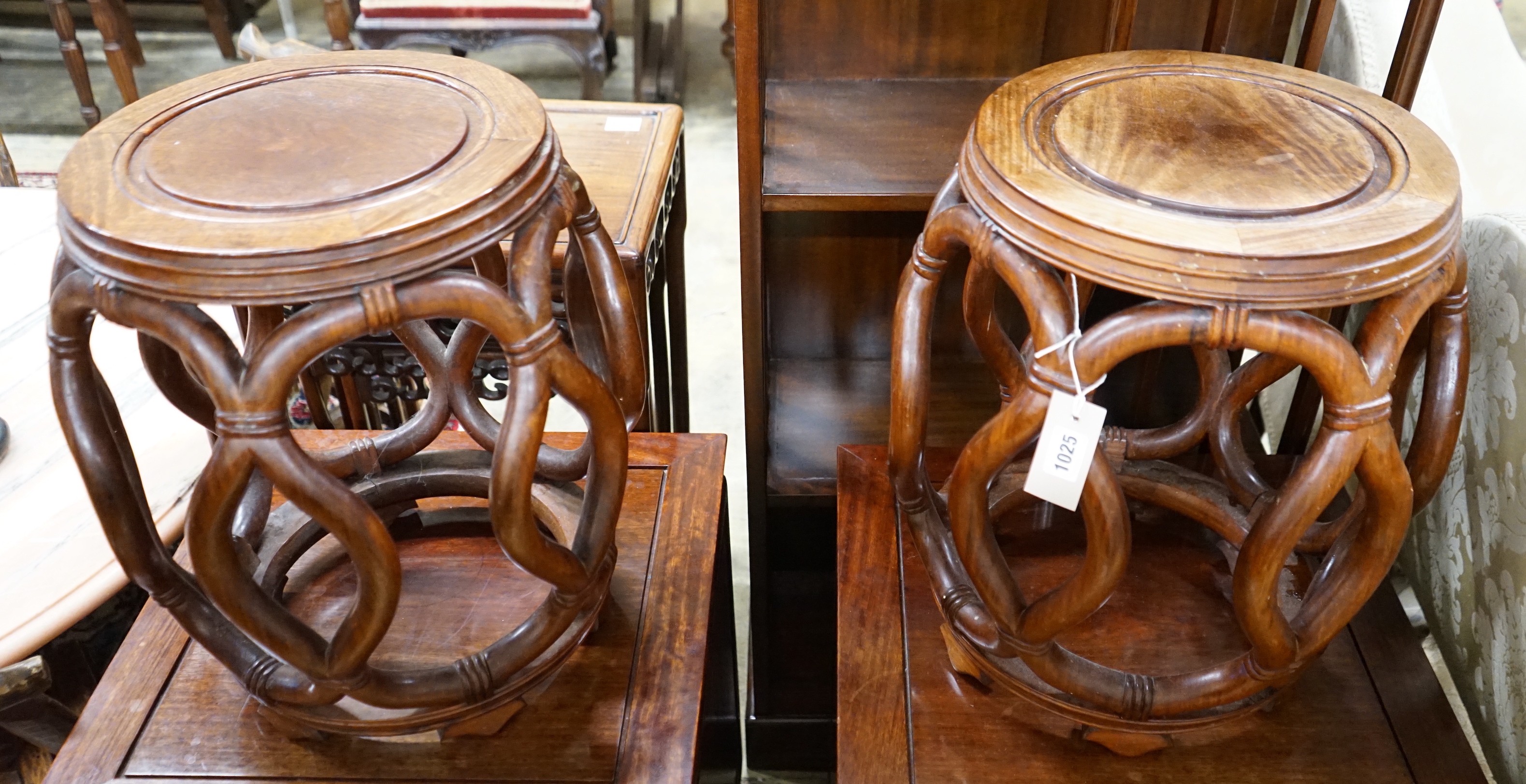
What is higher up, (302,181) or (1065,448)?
(302,181)

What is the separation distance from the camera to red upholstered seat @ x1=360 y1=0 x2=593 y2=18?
2.82 meters

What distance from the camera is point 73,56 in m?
A: 2.95

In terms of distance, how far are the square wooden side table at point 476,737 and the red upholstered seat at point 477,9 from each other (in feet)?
7.09

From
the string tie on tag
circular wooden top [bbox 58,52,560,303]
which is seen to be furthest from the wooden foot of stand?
the string tie on tag

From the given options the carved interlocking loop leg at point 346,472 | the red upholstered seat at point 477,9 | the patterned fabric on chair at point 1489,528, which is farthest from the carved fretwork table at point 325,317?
the red upholstered seat at point 477,9

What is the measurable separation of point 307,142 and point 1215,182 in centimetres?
61

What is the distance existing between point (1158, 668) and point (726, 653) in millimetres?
515

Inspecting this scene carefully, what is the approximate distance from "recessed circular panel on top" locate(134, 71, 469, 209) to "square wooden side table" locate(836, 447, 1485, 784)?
1.71 feet

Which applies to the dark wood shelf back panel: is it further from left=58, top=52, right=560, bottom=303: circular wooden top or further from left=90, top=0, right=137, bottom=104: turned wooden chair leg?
left=90, top=0, right=137, bottom=104: turned wooden chair leg

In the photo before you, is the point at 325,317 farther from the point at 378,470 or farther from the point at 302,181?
the point at 378,470

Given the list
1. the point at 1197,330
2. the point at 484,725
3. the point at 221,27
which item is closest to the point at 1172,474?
the point at 1197,330

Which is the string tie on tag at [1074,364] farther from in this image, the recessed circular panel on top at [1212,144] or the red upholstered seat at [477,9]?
the red upholstered seat at [477,9]

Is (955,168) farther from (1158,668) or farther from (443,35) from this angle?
(443,35)

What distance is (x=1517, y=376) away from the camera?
35.8 inches
